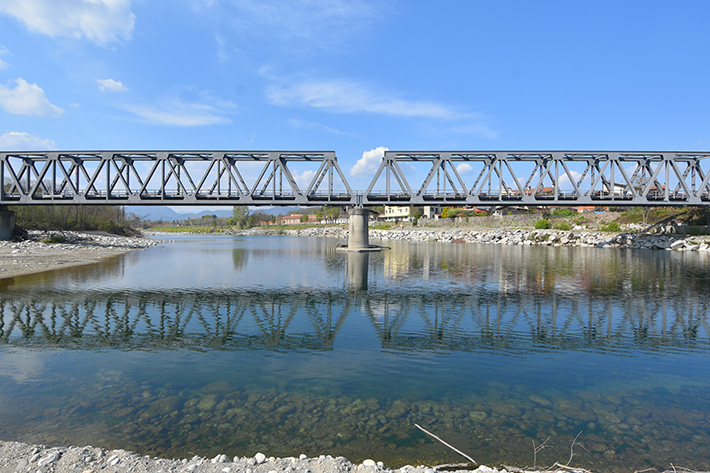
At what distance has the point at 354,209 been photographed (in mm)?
61219

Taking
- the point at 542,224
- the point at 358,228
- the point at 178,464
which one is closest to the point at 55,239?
the point at 358,228

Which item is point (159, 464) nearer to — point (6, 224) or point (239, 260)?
point (239, 260)

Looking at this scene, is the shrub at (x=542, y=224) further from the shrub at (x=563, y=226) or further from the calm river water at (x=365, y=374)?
the calm river water at (x=365, y=374)

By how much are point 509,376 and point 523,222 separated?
355ft

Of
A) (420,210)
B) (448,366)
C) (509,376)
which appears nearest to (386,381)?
(448,366)

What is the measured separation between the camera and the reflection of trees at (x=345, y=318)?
53.0 feet

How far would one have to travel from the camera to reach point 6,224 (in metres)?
60.2

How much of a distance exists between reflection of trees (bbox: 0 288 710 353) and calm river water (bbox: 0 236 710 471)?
0.14 metres

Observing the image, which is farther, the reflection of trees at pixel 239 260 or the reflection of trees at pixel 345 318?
the reflection of trees at pixel 239 260

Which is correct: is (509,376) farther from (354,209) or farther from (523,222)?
(523,222)

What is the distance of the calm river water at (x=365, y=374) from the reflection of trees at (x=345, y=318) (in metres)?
0.14

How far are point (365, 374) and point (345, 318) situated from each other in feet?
25.7

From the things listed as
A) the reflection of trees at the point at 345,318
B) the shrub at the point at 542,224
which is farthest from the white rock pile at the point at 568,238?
the reflection of trees at the point at 345,318

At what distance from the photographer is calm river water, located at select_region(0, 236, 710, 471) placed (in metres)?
8.59
